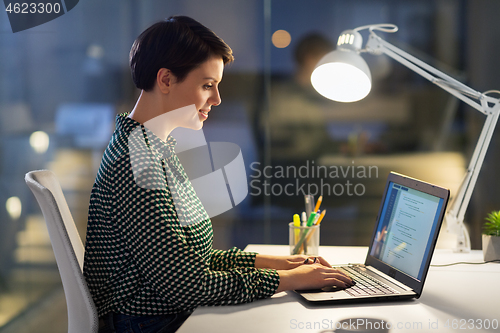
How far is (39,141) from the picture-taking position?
2059 mm

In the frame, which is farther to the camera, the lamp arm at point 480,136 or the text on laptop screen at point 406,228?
the lamp arm at point 480,136

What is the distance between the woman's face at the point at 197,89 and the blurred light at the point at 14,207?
1323 mm

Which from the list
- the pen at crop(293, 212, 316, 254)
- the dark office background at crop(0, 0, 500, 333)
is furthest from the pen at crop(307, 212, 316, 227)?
the dark office background at crop(0, 0, 500, 333)

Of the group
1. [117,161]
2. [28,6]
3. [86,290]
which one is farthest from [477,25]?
[28,6]

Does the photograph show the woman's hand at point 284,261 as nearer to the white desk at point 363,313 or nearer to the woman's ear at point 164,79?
the white desk at point 363,313

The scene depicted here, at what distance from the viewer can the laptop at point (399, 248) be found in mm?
911

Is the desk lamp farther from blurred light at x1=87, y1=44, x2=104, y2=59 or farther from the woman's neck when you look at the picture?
blurred light at x1=87, y1=44, x2=104, y2=59

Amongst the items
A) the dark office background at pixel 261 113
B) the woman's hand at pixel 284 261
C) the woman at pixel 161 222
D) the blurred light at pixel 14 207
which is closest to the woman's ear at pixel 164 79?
the woman at pixel 161 222

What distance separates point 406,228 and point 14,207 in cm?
177

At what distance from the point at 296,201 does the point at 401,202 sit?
1.00 metres

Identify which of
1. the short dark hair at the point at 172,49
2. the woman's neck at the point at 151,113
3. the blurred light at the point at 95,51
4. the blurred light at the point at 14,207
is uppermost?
the blurred light at the point at 95,51

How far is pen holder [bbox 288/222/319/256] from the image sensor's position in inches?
50.8

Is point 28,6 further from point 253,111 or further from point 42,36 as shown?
point 253,111

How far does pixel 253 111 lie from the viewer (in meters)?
2.06
